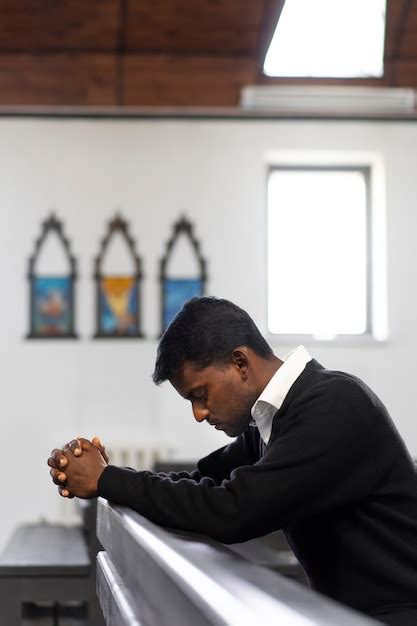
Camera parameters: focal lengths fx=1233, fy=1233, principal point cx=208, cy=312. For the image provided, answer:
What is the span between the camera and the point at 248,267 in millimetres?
8797

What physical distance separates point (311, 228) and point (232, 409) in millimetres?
6758

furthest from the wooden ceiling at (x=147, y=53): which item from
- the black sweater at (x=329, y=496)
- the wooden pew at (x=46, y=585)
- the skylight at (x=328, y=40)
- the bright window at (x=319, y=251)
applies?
the black sweater at (x=329, y=496)

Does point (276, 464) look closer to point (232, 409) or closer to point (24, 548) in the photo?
point (232, 409)

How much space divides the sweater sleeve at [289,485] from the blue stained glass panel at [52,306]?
6.58 meters

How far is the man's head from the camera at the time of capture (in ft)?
7.90

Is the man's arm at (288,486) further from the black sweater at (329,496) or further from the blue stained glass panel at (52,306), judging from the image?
the blue stained glass panel at (52,306)

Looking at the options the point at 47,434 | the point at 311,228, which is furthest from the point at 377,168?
the point at 47,434

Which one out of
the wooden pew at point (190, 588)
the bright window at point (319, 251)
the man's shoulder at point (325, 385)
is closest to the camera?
the wooden pew at point (190, 588)

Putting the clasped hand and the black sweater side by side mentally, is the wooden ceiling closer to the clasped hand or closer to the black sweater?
the clasped hand

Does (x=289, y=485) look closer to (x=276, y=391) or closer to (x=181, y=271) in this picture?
(x=276, y=391)

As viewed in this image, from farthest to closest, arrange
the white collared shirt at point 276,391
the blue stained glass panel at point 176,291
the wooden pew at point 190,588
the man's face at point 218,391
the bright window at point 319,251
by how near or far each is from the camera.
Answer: the bright window at point 319,251 → the blue stained glass panel at point 176,291 → the man's face at point 218,391 → the white collared shirt at point 276,391 → the wooden pew at point 190,588

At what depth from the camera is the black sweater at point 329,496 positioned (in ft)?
6.86

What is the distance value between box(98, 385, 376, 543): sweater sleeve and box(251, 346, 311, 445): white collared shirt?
0.15 metres

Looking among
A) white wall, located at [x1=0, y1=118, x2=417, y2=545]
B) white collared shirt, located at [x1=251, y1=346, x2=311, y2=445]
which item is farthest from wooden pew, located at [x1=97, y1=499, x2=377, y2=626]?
white wall, located at [x1=0, y1=118, x2=417, y2=545]
